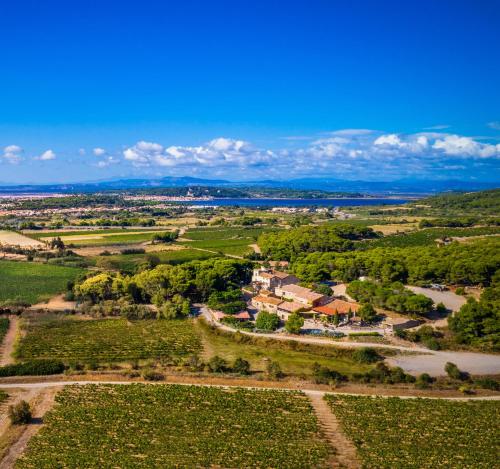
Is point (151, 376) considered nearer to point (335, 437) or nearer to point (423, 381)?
point (335, 437)

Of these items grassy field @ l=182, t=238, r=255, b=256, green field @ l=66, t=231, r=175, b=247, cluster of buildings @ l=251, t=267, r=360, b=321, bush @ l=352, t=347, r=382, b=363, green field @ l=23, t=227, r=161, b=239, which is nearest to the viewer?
bush @ l=352, t=347, r=382, b=363

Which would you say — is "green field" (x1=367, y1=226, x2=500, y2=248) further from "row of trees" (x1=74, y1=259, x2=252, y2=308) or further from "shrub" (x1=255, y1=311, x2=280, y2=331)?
"shrub" (x1=255, y1=311, x2=280, y2=331)

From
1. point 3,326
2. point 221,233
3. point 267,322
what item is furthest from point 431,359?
point 221,233

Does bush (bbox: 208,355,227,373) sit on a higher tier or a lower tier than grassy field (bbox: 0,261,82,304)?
lower

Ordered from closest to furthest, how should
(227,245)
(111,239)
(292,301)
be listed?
(292,301) < (227,245) < (111,239)

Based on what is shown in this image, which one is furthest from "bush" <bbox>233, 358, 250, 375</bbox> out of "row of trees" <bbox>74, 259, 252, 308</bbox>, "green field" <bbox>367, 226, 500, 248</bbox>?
"green field" <bbox>367, 226, 500, 248</bbox>
